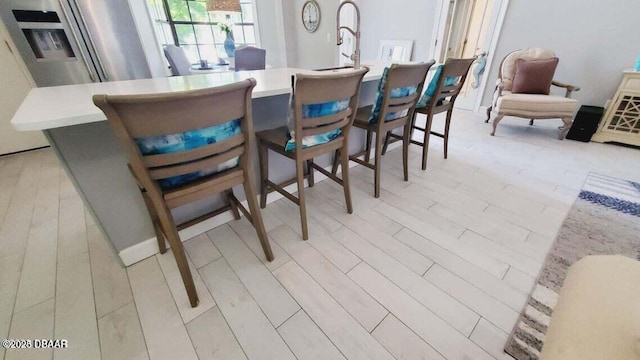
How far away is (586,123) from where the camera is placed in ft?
9.15

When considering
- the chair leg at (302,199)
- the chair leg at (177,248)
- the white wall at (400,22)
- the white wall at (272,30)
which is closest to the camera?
the chair leg at (177,248)

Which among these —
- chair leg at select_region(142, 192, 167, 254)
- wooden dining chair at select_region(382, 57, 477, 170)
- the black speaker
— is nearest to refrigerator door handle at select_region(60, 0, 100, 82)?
chair leg at select_region(142, 192, 167, 254)

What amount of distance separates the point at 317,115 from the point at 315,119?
30 mm

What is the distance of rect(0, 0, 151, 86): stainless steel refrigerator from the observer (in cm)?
212

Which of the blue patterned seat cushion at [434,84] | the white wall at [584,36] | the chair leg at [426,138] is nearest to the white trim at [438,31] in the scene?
the white wall at [584,36]

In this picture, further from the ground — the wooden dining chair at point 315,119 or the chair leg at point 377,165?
the wooden dining chair at point 315,119

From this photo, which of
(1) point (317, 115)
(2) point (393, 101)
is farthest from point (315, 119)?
(2) point (393, 101)

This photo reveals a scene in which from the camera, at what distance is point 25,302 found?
47.0 inches

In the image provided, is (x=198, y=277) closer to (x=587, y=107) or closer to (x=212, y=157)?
(x=212, y=157)

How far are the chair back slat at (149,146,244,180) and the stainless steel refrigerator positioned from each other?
2.31 metres

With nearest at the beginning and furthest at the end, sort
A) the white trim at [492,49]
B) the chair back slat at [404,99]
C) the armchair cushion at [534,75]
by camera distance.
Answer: the chair back slat at [404,99] → the armchair cushion at [534,75] → the white trim at [492,49]

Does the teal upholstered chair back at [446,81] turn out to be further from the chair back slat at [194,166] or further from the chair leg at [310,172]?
the chair back slat at [194,166]

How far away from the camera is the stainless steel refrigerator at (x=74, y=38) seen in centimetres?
212

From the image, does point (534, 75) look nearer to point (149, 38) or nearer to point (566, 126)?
point (566, 126)
